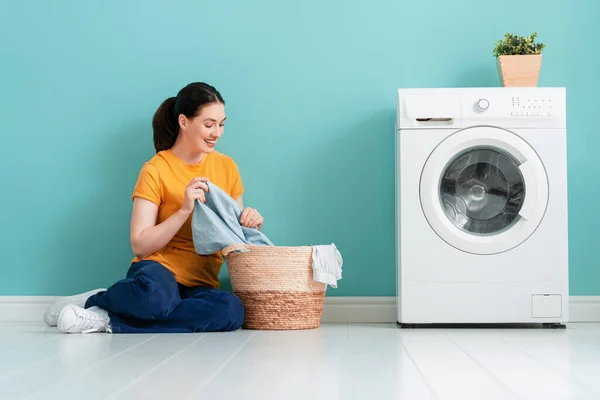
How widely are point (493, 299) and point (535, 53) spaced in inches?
35.5

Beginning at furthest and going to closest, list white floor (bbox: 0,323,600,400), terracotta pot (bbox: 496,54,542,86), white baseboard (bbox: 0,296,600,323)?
white baseboard (bbox: 0,296,600,323)
terracotta pot (bbox: 496,54,542,86)
white floor (bbox: 0,323,600,400)

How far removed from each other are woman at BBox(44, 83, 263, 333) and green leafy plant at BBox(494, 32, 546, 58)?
104cm


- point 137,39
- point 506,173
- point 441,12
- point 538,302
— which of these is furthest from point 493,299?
point 137,39

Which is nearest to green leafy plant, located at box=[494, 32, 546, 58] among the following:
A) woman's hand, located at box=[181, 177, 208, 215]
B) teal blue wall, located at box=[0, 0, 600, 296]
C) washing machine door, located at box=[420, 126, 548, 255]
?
teal blue wall, located at box=[0, 0, 600, 296]

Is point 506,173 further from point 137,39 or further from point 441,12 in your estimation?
point 137,39

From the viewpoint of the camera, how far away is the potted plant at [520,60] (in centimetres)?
272

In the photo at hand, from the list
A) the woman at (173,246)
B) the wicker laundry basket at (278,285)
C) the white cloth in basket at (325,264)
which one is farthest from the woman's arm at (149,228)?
the white cloth in basket at (325,264)

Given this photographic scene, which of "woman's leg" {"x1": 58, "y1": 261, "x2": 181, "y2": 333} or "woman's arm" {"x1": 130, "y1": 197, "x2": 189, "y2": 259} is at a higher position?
"woman's arm" {"x1": 130, "y1": 197, "x2": 189, "y2": 259}

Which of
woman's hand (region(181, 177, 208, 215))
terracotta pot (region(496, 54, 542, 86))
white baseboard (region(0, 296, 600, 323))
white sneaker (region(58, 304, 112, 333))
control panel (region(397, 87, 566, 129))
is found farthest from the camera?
white baseboard (region(0, 296, 600, 323))

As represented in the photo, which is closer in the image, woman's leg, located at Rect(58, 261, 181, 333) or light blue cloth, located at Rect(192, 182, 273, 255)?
woman's leg, located at Rect(58, 261, 181, 333)

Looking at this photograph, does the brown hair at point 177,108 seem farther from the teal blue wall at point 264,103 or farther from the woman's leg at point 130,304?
the woman's leg at point 130,304

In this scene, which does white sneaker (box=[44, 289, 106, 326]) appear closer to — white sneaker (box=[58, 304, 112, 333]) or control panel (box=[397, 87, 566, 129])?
white sneaker (box=[58, 304, 112, 333])

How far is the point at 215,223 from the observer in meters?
2.51

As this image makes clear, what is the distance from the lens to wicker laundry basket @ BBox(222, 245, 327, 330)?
8.36ft
